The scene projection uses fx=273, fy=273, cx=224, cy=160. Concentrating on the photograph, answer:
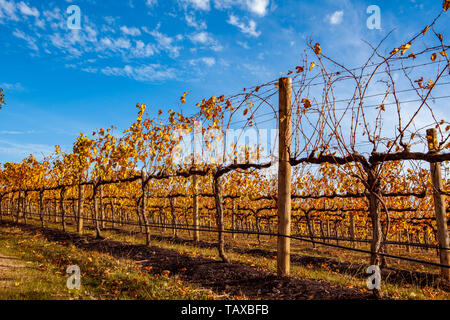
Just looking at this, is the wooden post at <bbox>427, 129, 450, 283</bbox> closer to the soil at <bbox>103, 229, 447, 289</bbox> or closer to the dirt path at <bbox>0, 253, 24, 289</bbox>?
the soil at <bbox>103, 229, 447, 289</bbox>

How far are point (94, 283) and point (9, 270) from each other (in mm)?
2682

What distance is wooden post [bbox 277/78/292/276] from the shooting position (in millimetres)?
5842

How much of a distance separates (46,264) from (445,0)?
10.3 metres

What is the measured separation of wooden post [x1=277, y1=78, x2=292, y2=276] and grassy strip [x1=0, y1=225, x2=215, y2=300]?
1.78 m

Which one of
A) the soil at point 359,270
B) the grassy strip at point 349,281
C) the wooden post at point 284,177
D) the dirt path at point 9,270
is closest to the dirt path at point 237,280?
the wooden post at point 284,177

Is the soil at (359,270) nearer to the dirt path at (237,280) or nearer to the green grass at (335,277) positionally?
the green grass at (335,277)

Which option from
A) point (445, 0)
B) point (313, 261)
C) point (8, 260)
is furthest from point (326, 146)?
point (8, 260)

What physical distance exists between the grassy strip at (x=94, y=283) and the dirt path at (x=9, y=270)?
0.09m

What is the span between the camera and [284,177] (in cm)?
602

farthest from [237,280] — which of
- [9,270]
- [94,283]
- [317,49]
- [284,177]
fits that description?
[9,270]

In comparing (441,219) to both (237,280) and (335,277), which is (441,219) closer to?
(335,277)

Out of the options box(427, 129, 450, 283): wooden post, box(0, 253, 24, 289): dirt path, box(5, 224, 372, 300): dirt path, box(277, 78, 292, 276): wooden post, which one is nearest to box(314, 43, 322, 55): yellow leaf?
box(277, 78, 292, 276): wooden post
